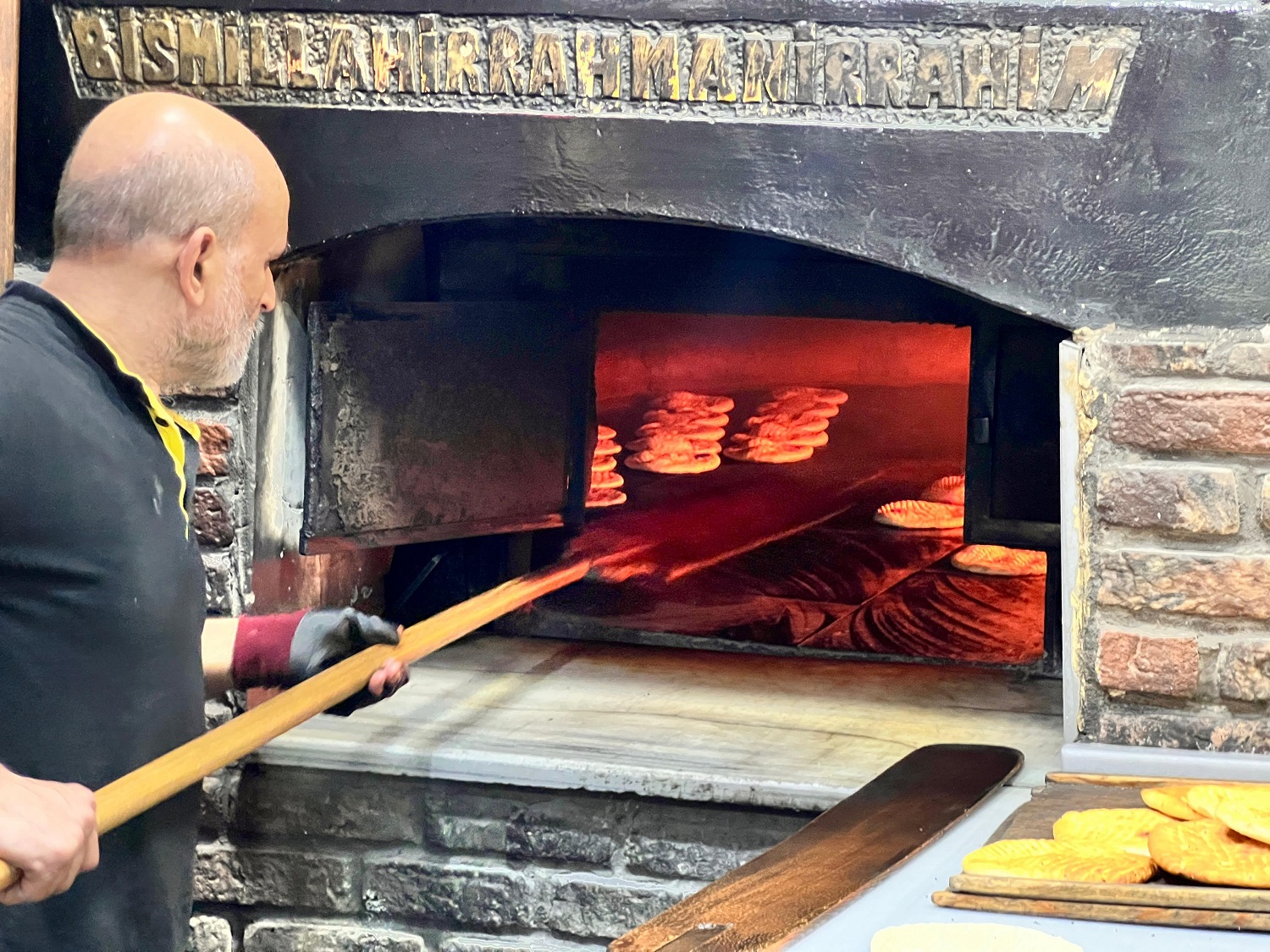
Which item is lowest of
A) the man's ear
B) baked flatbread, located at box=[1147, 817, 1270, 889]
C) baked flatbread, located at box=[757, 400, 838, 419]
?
baked flatbread, located at box=[1147, 817, 1270, 889]

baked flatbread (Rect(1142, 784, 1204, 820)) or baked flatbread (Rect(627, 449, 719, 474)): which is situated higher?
baked flatbread (Rect(627, 449, 719, 474))

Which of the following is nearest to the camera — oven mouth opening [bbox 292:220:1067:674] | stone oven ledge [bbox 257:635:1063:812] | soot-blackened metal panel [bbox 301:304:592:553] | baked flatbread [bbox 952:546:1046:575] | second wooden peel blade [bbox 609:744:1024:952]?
second wooden peel blade [bbox 609:744:1024:952]

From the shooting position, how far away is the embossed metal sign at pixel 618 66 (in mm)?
2078

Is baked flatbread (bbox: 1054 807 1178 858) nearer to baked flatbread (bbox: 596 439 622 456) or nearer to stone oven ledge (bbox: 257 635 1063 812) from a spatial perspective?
stone oven ledge (bbox: 257 635 1063 812)

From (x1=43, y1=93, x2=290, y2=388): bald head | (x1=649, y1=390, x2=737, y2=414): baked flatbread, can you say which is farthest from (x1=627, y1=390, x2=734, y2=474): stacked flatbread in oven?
(x1=43, y1=93, x2=290, y2=388): bald head

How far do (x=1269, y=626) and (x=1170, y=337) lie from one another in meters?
0.43

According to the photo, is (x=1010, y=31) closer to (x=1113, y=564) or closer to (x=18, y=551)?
(x=1113, y=564)

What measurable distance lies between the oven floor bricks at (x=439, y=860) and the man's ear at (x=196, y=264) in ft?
3.11

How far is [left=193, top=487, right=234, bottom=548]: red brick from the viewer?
7.80 feet

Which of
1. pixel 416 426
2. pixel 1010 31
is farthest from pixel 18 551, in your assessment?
pixel 1010 31

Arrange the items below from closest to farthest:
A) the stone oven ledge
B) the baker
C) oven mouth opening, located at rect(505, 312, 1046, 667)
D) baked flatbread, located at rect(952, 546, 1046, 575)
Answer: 1. the baker
2. the stone oven ledge
3. oven mouth opening, located at rect(505, 312, 1046, 667)
4. baked flatbread, located at rect(952, 546, 1046, 575)

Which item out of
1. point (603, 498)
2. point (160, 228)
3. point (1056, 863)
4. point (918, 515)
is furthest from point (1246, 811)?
point (603, 498)

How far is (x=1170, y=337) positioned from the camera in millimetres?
2092

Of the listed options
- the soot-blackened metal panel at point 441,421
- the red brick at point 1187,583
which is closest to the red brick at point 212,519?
the soot-blackened metal panel at point 441,421
